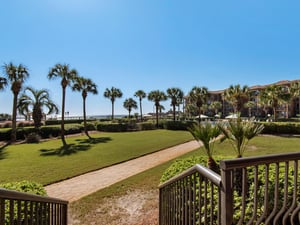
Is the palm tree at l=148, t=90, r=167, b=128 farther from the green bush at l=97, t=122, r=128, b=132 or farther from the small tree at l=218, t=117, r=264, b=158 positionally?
the small tree at l=218, t=117, r=264, b=158

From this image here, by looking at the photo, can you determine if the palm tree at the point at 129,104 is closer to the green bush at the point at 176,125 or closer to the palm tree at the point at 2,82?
the green bush at the point at 176,125

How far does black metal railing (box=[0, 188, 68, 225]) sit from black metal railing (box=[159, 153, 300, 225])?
1439mm

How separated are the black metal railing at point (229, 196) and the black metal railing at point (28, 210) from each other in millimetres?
1439

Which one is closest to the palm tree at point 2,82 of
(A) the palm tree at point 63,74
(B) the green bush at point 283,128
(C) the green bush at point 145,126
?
(A) the palm tree at point 63,74

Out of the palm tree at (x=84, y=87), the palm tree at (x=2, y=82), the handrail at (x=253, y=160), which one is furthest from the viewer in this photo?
the palm tree at (x=84, y=87)

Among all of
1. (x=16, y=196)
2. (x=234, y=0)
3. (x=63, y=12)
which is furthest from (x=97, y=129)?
(x=16, y=196)

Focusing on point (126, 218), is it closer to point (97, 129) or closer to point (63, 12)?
point (63, 12)

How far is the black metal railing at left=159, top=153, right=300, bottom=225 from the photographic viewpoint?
58.5 inches

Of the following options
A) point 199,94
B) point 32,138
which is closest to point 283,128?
point 199,94

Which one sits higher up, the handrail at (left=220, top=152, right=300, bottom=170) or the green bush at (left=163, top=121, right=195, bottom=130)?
the handrail at (left=220, top=152, right=300, bottom=170)

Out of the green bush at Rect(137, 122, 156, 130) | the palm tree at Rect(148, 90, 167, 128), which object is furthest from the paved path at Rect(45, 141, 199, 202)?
the palm tree at Rect(148, 90, 167, 128)

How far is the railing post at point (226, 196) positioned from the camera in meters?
1.44

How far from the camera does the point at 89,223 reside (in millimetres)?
4621

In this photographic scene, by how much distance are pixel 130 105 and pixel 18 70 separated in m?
34.5
